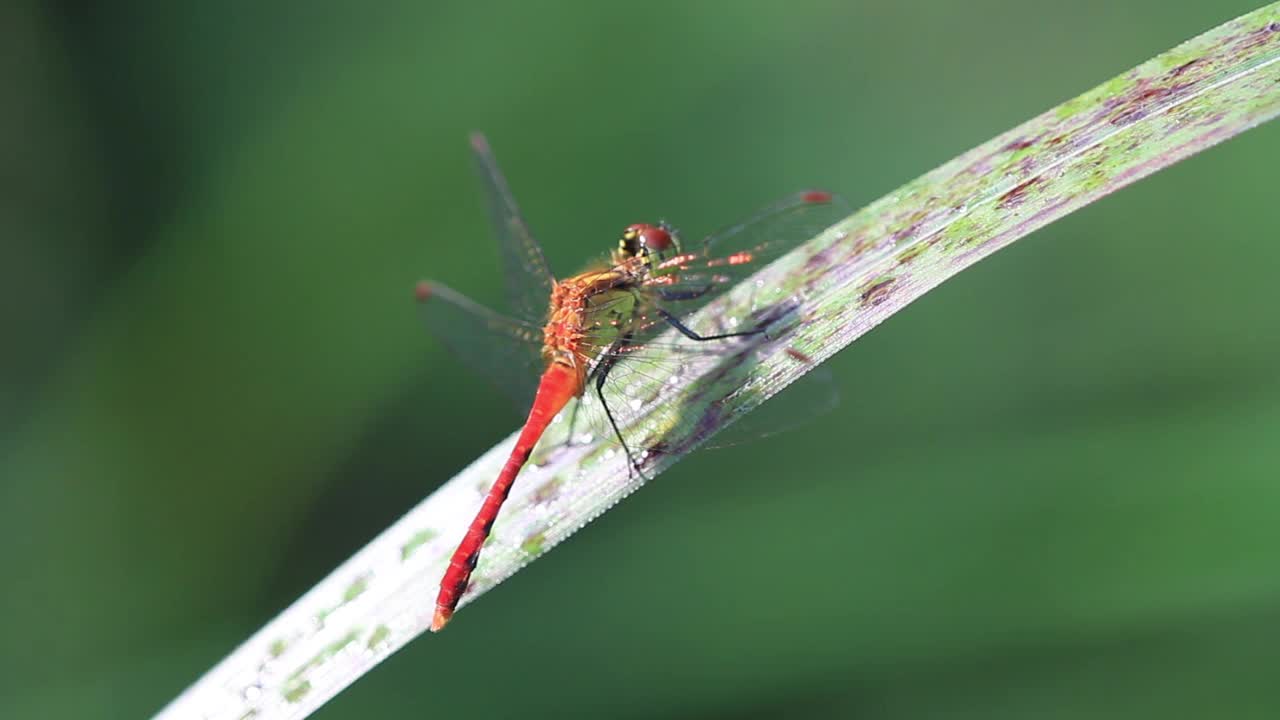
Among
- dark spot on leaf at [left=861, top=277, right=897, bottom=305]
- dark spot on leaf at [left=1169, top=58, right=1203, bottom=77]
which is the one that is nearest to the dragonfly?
dark spot on leaf at [left=861, top=277, right=897, bottom=305]

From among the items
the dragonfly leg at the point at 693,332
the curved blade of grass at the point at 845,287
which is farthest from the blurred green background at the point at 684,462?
the curved blade of grass at the point at 845,287

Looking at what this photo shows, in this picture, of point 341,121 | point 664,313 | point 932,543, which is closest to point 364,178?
point 341,121

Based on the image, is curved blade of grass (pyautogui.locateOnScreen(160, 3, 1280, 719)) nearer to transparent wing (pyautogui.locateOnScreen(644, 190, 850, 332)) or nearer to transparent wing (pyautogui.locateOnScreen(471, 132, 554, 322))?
transparent wing (pyautogui.locateOnScreen(644, 190, 850, 332))

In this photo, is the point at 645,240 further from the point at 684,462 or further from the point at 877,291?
the point at 877,291

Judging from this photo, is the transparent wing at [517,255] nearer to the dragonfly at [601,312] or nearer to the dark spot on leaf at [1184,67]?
the dragonfly at [601,312]

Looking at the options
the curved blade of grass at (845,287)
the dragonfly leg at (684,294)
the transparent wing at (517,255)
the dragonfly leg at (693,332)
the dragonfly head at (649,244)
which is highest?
the transparent wing at (517,255)

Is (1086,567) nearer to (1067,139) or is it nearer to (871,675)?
(871,675)
